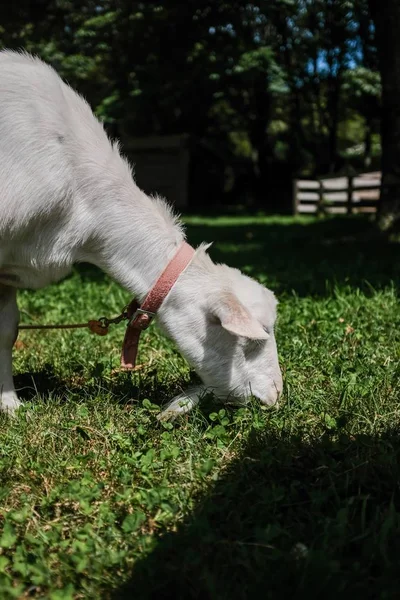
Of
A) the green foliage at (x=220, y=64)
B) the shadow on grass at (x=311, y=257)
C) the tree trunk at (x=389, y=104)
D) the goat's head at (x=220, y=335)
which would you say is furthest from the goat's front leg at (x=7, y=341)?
the green foliage at (x=220, y=64)

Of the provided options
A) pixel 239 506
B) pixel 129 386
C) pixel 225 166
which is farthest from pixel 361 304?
pixel 225 166

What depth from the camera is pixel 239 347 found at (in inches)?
134

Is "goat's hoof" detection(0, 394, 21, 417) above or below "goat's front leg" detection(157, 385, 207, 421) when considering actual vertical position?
below

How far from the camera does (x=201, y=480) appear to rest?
2.88 meters

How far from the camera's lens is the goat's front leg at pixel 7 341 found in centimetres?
393

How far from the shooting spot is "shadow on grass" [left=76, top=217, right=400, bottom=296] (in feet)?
22.6

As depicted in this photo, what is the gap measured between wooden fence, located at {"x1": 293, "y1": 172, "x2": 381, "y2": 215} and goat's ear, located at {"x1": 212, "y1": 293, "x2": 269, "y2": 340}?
58.2ft

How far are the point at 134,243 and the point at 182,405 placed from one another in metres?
0.83

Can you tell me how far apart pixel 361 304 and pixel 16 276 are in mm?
3007

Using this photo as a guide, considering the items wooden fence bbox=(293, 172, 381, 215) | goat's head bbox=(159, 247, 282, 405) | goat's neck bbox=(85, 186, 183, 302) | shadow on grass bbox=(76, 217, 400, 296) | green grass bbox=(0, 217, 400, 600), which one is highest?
goat's neck bbox=(85, 186, 183, 302)

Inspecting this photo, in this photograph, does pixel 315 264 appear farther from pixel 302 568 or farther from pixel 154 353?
pixel 302 568

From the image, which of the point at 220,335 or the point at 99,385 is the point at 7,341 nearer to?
the point at 99,385

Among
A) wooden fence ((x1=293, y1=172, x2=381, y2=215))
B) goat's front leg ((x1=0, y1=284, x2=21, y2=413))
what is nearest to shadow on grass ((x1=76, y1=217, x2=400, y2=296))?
goat's front leg ((x1=0, y1=284, x2=21, y2=413))

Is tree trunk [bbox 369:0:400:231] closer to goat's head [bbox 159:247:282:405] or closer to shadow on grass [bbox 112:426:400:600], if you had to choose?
goat's head [bbox 159:247:282:405]
